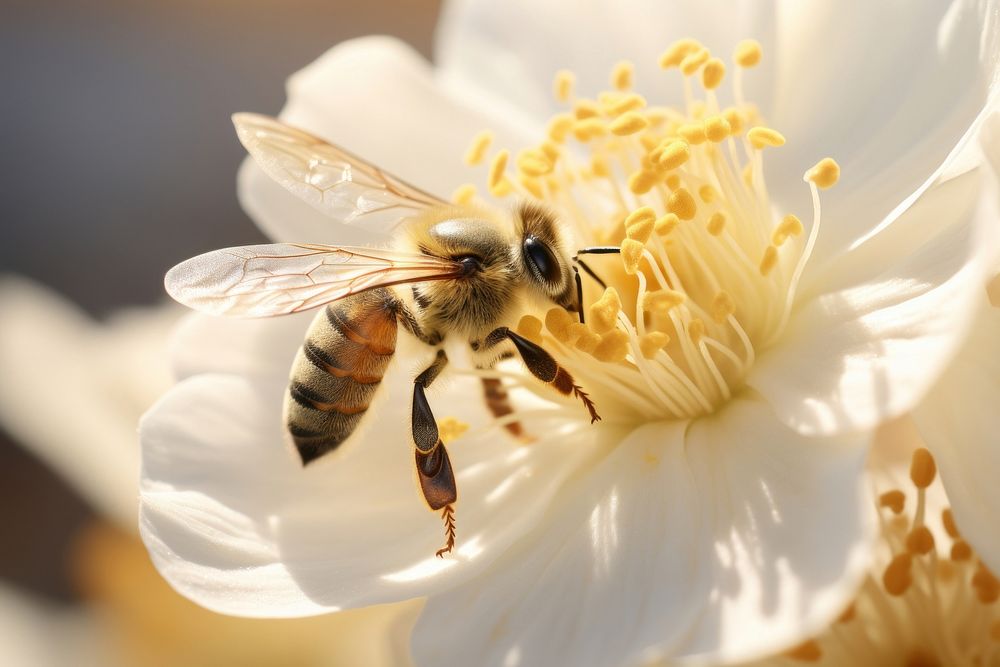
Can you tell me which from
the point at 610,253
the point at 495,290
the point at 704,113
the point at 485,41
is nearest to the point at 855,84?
the point at 704,113

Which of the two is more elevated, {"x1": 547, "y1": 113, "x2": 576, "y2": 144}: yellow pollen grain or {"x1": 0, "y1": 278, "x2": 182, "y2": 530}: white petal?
{"x1": 547, "y1": 113, "x2": 576, "y2": 144}: yellow pollen grain

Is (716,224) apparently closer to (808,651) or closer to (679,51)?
(679,51)

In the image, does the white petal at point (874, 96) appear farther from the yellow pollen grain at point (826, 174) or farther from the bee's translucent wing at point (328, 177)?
the bee's translucent wing at point (328, 177)

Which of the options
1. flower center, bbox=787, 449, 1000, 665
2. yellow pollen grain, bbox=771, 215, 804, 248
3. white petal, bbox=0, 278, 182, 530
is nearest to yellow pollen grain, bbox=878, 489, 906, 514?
flower center, bbox=787, 449, 1000, 665

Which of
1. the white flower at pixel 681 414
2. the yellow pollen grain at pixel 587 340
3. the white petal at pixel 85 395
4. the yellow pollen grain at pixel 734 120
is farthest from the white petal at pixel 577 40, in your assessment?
the white petal at pixel 85 395

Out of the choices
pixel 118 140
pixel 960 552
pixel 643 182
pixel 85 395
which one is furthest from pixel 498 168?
pixel 118 140

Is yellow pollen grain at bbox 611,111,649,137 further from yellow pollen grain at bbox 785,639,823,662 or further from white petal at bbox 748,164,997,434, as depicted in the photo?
yellow pollen grain at bbox 785,639,823,662

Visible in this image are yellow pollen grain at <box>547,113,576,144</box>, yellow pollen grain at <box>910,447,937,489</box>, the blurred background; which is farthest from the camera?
the blurred background
